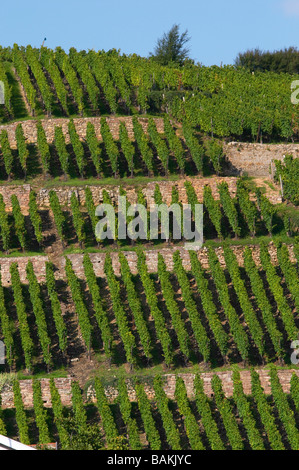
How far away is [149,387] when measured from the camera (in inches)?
1533

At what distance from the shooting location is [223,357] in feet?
132

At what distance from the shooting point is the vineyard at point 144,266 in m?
37.5

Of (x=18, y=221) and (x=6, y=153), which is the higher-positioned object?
(x=6, y=153)

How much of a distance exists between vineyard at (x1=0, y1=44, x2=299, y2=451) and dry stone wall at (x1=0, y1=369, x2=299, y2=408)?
6cm

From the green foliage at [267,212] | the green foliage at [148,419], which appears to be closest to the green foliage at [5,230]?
the green foliage at [148,419]

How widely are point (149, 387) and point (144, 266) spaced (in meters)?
6.12

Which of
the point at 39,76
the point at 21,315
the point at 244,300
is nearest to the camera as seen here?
the point at 21,315

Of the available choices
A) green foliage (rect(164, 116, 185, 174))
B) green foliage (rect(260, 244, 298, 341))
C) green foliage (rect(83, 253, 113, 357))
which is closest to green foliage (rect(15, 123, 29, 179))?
green foliage (rect(164, 116, 185, 174))

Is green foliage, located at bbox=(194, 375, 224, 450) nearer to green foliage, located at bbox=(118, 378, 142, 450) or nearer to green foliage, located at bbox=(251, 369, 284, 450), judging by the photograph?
green foliage, located at bbox=(251, 369, 284, 450)

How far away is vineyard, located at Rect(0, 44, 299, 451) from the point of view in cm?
3753

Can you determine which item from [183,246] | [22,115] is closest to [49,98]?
[22,115]

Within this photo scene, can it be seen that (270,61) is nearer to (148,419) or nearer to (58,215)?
(58,215)

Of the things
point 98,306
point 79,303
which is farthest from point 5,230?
point 98,306
